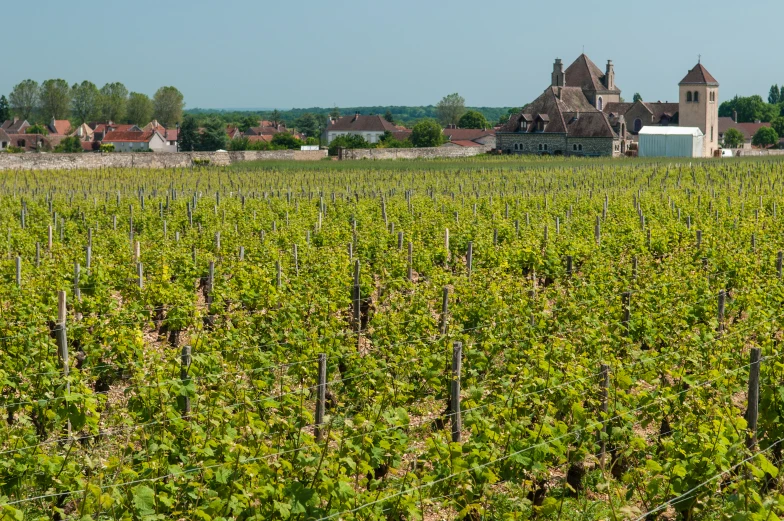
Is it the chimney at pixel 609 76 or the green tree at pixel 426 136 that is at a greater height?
the chimney at pixel 609 76

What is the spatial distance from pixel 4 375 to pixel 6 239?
42.6 feet

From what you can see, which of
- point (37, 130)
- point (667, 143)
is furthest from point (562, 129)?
point (37, 130)

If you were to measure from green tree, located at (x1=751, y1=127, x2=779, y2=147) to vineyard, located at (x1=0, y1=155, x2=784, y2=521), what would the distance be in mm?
122934

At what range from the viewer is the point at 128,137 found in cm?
11562

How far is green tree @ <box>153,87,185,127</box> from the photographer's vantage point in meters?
157

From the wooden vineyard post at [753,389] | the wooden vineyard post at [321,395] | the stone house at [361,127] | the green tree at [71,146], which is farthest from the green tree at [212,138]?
the wooden vineyard post at [753,389]

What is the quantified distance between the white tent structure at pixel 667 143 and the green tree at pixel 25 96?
108 m

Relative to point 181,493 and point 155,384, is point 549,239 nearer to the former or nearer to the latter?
point 155,384

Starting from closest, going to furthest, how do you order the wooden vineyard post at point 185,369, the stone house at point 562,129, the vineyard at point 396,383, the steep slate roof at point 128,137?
the vineyard at point 396,383
the wooden vineyard post at point 185,369
the stone house at point 562,129
the steep slate roof at point 128,137

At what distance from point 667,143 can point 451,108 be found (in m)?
112

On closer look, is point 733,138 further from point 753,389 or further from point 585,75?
point 753,389

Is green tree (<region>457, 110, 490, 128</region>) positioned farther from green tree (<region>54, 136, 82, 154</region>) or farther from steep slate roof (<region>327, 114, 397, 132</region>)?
green tree (<region>54, 136, 82, 154</region>)

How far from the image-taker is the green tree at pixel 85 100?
509 feet

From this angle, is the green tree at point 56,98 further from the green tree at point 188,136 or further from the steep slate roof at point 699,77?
the steep slate roof at point 699,77
